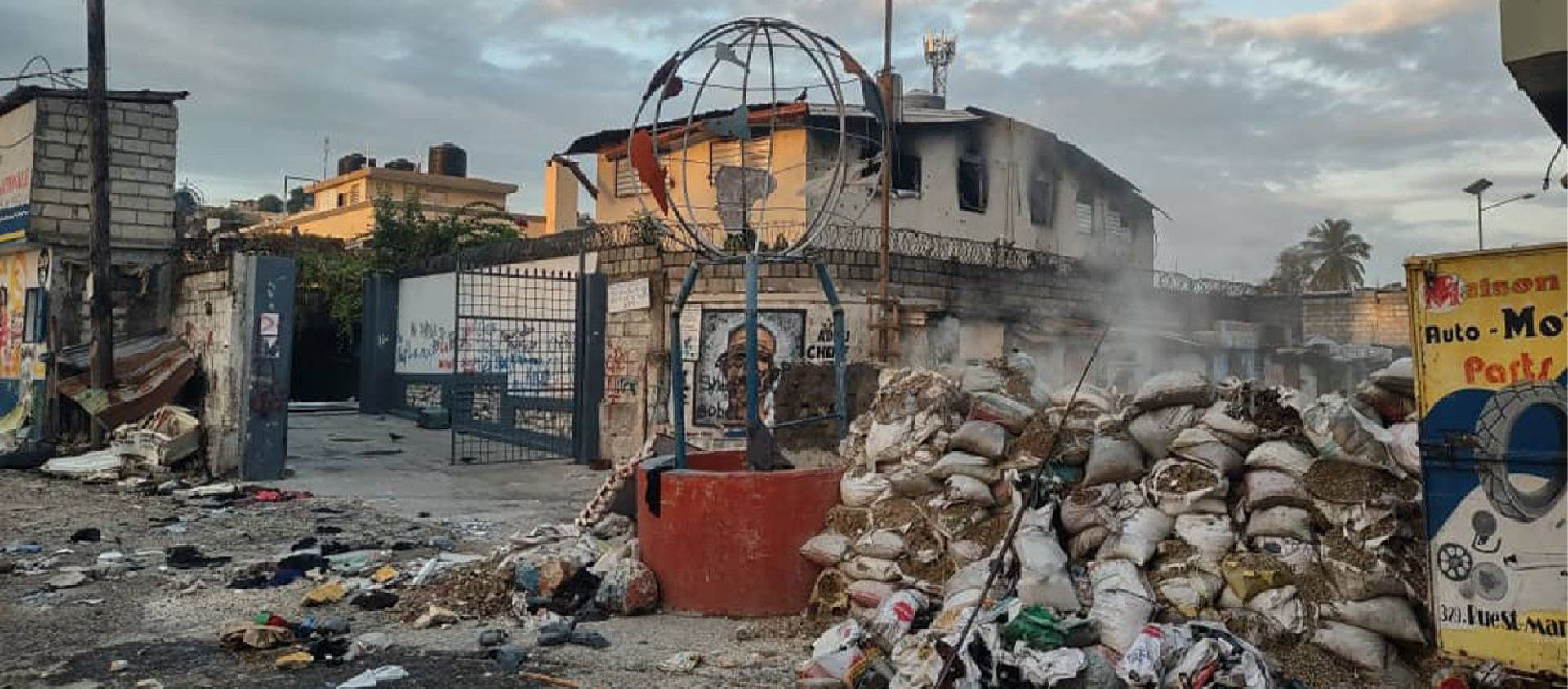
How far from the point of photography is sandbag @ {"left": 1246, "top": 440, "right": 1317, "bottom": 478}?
15.0 ft

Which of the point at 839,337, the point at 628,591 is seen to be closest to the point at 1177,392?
the point at 839,337

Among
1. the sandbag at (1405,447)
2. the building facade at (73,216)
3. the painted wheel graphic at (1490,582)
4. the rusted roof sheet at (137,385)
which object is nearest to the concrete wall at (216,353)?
the rusted roof sheet at (137,385)

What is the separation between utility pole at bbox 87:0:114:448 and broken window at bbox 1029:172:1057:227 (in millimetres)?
16051

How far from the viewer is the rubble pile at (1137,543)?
13.2 feet

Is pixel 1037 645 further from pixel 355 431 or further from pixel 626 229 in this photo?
pixel 355 431

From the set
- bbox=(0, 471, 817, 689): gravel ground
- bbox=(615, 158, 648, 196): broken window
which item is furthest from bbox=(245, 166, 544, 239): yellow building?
bbox=(0, 471, 817, 689): gravel ground

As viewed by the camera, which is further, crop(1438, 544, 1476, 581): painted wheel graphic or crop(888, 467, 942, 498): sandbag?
crop(888, 467, 942, 498): sandbag

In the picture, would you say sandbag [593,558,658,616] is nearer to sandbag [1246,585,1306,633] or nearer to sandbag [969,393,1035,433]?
sandbag [969,393,1035,433]

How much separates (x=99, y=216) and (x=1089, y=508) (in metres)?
12.5

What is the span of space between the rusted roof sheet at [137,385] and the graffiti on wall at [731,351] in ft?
20.4

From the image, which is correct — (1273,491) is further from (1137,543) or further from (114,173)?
(114,173)

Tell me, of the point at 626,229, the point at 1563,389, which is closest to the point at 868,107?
the point at 1563,389

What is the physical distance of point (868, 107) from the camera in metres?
6.32

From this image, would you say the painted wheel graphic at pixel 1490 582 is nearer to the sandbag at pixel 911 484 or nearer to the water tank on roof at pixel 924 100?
the sandbag at pixel 911 484
